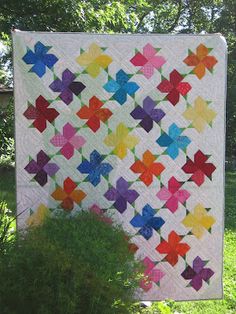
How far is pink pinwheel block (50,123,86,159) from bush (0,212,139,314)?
87 cm

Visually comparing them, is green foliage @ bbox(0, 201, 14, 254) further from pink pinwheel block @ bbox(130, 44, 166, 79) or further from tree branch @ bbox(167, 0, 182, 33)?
tree branch @ bbox(167, 0, 182, 33)

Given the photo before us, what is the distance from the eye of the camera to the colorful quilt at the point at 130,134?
4242 mm

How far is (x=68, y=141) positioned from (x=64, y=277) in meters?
1.40

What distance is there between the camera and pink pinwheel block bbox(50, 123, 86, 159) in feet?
14.0

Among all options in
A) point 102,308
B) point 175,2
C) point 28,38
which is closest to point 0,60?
point 175,2

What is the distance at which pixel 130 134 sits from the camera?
4.34m

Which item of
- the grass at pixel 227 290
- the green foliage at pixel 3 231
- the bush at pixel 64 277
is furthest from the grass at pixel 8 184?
the bush at pixel 64 277

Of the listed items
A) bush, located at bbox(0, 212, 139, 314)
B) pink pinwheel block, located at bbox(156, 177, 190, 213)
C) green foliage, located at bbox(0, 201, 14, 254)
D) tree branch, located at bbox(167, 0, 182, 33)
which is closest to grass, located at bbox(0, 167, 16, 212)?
green foliage, located at bbox(0, 201, 14, 254)

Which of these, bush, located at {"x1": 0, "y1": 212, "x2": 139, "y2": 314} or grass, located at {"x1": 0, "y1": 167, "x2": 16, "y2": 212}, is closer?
bush, located at {"x1": 0, "y1": 212, "x2": 139, "y2": 314}

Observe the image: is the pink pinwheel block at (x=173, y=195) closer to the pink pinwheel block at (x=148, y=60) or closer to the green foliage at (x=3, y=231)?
the pink pinwheel block at (x=148, y=60)

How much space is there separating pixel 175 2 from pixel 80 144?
1030 inches

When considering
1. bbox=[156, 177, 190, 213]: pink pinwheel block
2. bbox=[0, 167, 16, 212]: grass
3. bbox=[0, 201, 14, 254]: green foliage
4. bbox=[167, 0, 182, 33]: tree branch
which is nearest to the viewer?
bbox=[0, 201, 14, 254]: green foliage

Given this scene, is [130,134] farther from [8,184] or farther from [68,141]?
[8,184]

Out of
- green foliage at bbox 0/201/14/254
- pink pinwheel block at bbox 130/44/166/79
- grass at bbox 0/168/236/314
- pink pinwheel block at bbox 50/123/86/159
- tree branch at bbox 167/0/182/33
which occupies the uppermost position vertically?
tree branch at bbox 167/0/182/33
